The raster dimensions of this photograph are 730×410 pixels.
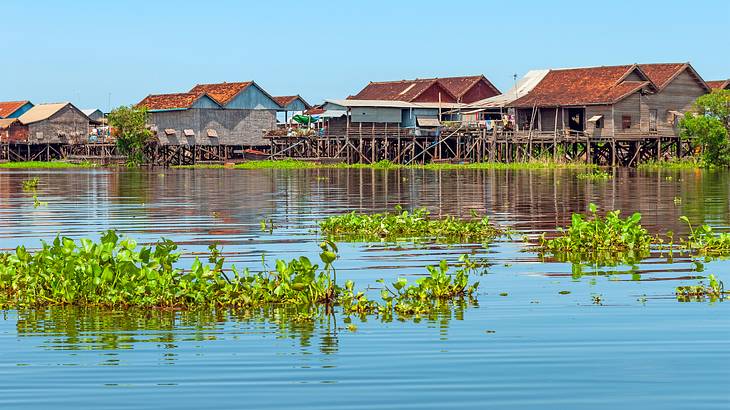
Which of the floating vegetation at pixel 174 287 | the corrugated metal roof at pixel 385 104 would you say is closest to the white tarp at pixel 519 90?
the corrugated metal roof at pixel 385 104

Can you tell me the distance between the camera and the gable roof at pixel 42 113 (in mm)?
98312

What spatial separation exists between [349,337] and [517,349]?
1523 millimetres

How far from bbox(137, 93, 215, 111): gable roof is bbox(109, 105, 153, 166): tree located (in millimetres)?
983

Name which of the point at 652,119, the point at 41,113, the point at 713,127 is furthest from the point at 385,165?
the point at 41,113

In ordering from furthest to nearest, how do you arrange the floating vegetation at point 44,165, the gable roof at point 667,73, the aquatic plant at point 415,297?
1. the floating vegetation at point 44,165
2. the gable roof at point 667,73
3. the aquatic plant at point 415,297

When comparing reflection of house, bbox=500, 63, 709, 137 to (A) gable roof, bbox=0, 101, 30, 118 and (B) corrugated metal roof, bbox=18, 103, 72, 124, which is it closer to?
(B) corrugated metal roof, bbox=18, 103, 72, 124

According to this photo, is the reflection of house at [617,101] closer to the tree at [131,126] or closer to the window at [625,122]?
the window at [625,122]

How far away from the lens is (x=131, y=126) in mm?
85812

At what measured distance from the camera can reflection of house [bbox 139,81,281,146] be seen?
82.2 meters

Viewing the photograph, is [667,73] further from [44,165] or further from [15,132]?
[15,132]

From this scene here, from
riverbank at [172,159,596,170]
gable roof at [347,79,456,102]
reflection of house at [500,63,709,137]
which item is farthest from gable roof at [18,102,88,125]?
reflection of house at [500,63,709,137]

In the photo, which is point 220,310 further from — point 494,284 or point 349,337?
point 494,284

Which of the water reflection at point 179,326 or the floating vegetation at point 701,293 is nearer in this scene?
the water reflection at point 179,326

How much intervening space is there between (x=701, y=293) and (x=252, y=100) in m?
72.1
